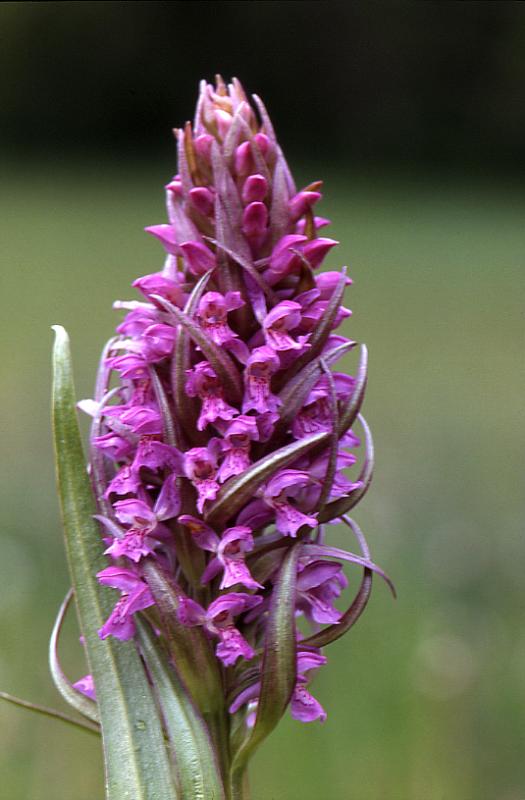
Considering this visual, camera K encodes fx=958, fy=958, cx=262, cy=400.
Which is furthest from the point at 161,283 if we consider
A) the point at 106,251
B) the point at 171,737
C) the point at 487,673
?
the point at 106,251

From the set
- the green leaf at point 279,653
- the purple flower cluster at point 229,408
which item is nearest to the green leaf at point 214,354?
the purple flower cluster at point 229,408

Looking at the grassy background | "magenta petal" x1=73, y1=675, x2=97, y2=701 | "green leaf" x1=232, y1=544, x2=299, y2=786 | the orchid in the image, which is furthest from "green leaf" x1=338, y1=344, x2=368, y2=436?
the grassy background

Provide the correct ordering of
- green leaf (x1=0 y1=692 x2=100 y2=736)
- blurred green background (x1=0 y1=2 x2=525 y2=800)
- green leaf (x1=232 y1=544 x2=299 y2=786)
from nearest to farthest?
green leaf (x1=232 y1=544 x2=299 y2=786)
green leaf (x1=0 y1=692 x2=100 y2=736)
blurred green background (x1=0 y1=2 x2=525 y2=800)

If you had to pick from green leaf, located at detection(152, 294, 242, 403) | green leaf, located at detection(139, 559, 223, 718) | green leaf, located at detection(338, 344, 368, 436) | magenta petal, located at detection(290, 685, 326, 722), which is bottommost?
magenta petal, located at detection(290, 685, 326, 722)

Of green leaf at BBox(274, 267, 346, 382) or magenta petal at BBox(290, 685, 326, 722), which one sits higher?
green leaf at BBox(274, 267, 346, 382)

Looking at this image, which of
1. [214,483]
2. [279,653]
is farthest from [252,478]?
[279,653]

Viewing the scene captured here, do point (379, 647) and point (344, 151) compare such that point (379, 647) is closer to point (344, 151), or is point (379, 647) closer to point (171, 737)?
point (171, 737)

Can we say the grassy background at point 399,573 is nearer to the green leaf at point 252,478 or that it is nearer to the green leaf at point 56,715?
the green leaf at point 56,715

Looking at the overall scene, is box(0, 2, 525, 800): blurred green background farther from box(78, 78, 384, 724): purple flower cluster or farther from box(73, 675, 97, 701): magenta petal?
box(78, 78, 384, 724): purple flower cluster
